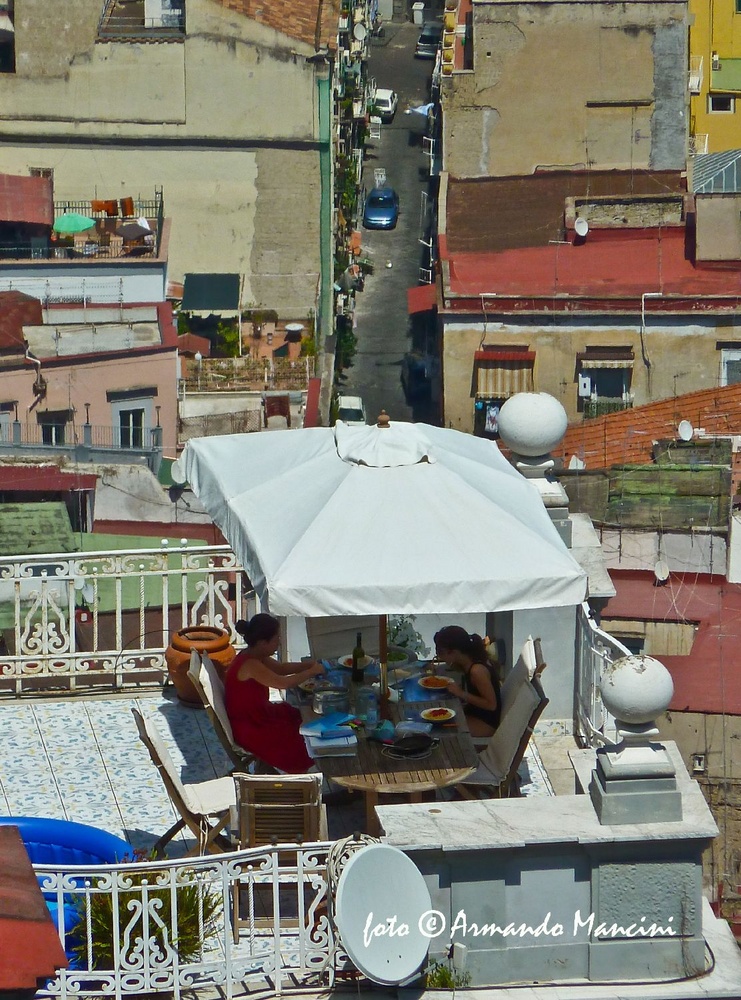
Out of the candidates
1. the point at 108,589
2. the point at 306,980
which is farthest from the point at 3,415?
the point at 306,980

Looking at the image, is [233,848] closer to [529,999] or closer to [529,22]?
[529,999]

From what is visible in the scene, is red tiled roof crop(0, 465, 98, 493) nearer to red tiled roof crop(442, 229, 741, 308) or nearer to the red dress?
red tiled roof crop(442, 229, 741, 308)

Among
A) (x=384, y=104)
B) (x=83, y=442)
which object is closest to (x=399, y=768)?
(x=83, y=442)

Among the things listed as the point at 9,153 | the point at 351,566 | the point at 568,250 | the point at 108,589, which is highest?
the point at 9,153

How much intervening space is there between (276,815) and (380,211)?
5291cm

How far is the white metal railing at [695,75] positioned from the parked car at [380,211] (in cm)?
1141

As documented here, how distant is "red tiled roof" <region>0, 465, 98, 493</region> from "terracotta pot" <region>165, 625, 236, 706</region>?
761 inches

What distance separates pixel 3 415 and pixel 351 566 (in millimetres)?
28859

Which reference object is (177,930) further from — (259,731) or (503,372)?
(503,372)

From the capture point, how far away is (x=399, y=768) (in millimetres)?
A: 9242

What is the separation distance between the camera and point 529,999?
7844 millimetres

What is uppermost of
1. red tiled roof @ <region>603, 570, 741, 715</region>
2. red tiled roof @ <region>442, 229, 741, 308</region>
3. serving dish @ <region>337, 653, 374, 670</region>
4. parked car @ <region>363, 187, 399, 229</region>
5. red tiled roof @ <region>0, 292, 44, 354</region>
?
parked car @ <region>363, 187, 399, 229</region>

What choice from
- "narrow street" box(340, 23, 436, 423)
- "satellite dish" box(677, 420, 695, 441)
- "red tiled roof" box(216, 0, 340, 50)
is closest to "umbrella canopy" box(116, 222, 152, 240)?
"red tiled roof" box(216, 0, 340, 50)

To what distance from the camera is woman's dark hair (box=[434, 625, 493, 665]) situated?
10.2 metres
